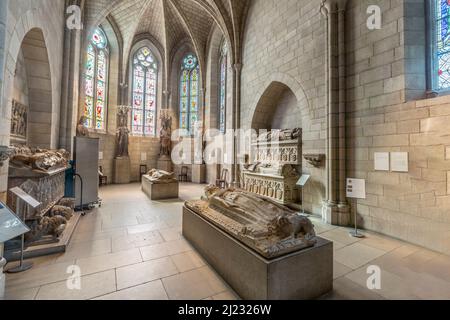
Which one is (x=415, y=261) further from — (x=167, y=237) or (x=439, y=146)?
(x=167, y=237)

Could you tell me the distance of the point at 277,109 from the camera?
22.5 feet

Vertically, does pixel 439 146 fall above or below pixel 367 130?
below

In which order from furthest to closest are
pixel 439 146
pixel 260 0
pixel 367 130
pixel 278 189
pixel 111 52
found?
pixel 111 52 < pixel 260 0 < pixel 278 189 < pixel 367 130 < pixel 439 146

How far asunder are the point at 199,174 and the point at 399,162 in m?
8.49

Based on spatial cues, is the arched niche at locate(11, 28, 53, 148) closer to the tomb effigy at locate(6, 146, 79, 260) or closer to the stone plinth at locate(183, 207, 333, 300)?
the tomb effigy at locate(6, 146, 79, 260)

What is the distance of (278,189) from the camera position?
536 centimetres

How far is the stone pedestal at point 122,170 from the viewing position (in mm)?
9992

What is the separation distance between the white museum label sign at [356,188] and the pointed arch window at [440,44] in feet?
6.54

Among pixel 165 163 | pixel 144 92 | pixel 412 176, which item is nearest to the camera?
pixel 412 176

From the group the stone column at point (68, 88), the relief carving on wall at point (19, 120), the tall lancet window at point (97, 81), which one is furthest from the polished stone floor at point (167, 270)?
the tall lancet window at point (97, 81)

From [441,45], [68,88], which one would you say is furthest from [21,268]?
[441,45]

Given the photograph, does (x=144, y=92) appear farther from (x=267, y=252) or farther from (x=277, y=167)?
(x=267, y=252)

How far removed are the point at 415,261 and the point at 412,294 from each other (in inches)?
39.4
